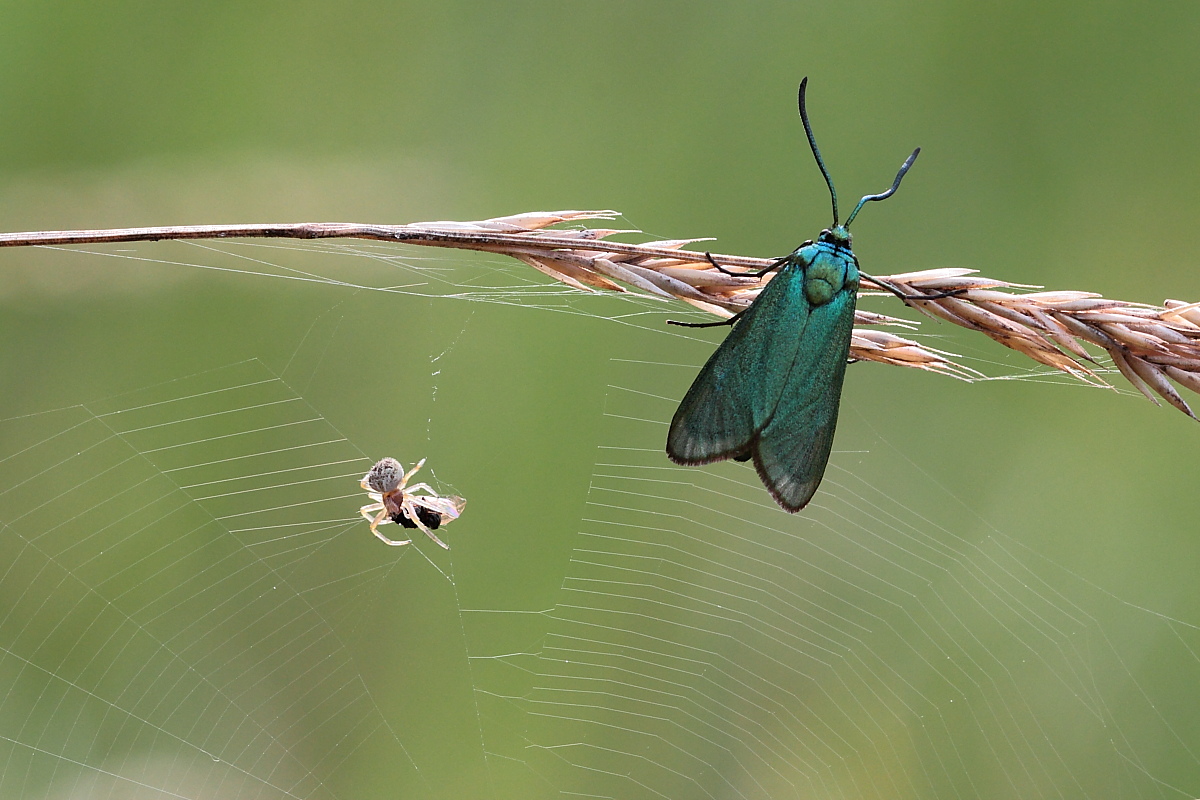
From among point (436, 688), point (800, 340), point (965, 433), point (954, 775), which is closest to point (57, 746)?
point (436, 688)

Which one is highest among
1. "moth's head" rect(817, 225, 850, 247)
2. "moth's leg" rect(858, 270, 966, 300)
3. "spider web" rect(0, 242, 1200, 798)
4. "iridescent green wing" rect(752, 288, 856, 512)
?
"moth's head" rect(817, 225, 850, 247)

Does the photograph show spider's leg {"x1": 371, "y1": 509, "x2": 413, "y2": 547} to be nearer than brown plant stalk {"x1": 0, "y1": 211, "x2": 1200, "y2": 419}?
No

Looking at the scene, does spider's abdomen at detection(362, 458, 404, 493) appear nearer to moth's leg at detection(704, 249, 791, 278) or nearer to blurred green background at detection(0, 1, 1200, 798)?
blurred green background at detection(0, 1, 1200, 798)

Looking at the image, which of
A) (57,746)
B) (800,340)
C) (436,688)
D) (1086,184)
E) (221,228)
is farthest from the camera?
(1086,184)

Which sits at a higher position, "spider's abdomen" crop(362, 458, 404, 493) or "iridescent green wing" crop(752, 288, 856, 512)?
"iridescent green wing" crop(752, 288, 856, 512)

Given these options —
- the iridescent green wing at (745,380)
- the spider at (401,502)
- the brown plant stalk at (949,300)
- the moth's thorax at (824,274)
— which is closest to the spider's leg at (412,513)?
the spider at (401,502)

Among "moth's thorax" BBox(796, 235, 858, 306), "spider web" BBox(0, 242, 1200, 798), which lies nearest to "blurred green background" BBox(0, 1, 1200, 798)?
"spider web" BBox(0, 242, 1200, 798)

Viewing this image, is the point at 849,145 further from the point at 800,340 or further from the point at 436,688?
the point at 436,688
